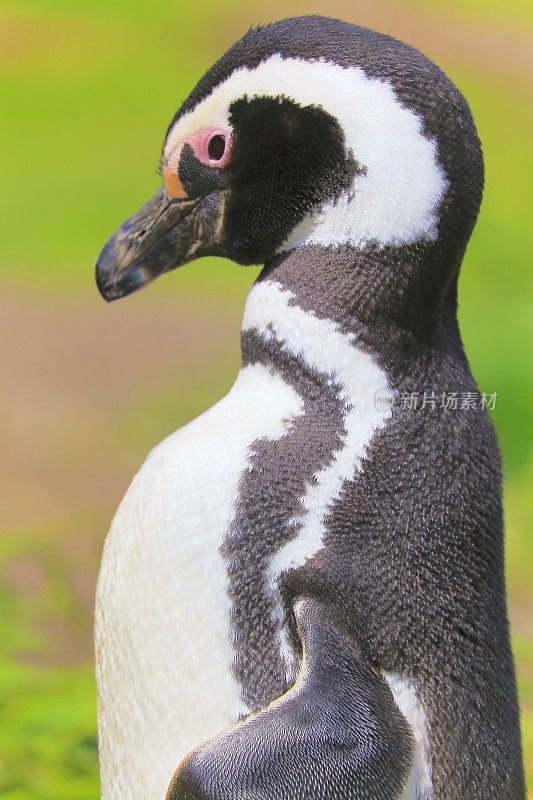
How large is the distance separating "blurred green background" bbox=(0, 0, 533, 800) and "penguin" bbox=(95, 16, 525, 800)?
2.41 feet

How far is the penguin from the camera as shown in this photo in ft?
2.94

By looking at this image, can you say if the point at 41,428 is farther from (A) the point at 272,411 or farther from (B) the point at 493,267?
(A) the point at 272,411

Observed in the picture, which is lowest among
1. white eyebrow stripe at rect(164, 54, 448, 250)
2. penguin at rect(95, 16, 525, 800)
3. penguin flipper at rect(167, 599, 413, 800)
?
penguin flipper at rect(167, 599, 413, 800)

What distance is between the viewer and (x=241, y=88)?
95 cm

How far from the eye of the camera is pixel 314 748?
83cm

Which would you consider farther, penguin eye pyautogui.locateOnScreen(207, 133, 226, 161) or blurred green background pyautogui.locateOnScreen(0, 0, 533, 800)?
blurred green background pyautogui.locateOnScreen(0, 0, 533, 800)

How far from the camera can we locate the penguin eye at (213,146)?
38.3 inches

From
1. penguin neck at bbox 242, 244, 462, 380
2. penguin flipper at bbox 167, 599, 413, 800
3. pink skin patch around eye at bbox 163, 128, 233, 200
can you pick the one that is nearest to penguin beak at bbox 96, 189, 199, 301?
pink skin patch around eye at bbox 163, 128, 233, 200

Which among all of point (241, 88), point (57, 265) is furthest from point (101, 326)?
point (241, 88)

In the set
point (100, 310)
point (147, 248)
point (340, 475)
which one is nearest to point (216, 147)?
point (147, 248)

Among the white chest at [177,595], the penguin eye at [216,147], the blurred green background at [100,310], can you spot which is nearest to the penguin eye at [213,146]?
the penguin eye at [216,147]

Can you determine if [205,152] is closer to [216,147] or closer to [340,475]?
[216,147]

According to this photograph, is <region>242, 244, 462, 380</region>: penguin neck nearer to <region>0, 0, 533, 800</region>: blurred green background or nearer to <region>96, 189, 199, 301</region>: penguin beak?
<region>96, 189, 199, 301</region>: penguin beak

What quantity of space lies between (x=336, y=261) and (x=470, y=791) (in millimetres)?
399
